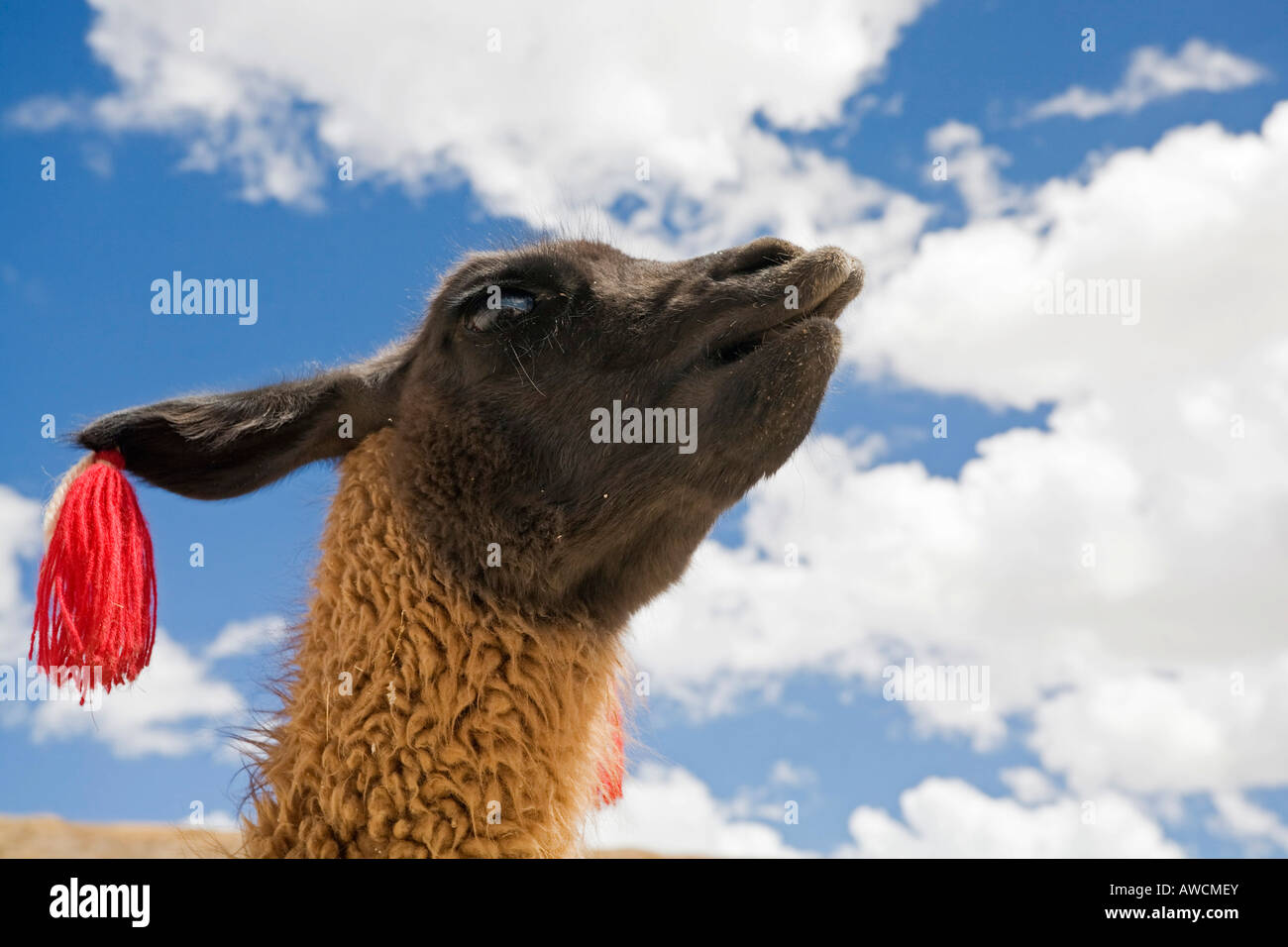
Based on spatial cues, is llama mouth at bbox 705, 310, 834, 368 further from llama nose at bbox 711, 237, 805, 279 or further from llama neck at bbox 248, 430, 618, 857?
llama neck at bbox 248, 430, 618, 857

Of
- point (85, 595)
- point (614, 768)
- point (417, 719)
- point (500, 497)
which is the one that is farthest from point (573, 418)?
point (85, 595)

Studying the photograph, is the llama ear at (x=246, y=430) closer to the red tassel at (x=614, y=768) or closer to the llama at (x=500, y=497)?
the llama at (x=500, y=497)

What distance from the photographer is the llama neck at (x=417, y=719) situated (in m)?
3.09

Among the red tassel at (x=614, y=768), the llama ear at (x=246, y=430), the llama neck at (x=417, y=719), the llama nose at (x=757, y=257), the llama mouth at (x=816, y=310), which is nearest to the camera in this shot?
the llama neck at (x=417, y=719)

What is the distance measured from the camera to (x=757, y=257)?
11.2 feet

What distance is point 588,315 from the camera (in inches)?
142

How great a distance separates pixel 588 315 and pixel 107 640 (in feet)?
5.95

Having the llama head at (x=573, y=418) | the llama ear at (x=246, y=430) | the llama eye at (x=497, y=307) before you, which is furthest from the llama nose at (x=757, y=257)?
the llama ear at (x=246, y=430)

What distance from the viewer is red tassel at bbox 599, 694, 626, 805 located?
3.89 m

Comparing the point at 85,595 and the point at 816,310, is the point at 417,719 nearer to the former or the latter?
the point at 85,595

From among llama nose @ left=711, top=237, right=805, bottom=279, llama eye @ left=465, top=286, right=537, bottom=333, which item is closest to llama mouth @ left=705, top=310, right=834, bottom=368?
llama nose @ left=711, top=237, right=805, bottom=279

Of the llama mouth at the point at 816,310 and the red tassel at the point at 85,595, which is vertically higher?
the llama mouth at the point at 816,310
